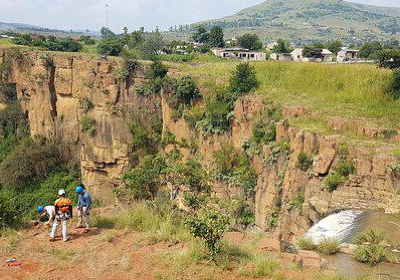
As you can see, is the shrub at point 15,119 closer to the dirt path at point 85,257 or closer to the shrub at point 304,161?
the shrub at point 304,161

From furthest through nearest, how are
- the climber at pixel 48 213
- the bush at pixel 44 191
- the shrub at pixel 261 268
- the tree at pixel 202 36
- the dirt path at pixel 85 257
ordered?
1. the tree at pixel 202 36
2. the bush at pixel 44 191
3. the climber at pixel 48 213
4. the dirt path at pixel 85 257
5. the shrub at pixel 261 268

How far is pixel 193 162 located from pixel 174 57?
38.8 feet

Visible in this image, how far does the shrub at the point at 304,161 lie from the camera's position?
14133 mm

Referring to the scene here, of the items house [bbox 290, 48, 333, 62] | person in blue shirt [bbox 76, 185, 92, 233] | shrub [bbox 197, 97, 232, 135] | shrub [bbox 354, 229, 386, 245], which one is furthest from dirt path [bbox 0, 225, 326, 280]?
house [bbox 290, 48, 333, 62]

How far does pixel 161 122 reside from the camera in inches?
934

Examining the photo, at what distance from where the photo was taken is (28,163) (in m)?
26.9

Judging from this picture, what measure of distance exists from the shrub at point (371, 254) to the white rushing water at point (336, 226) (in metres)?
1.85

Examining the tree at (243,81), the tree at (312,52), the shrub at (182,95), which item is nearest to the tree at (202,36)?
the tree at (312,52)

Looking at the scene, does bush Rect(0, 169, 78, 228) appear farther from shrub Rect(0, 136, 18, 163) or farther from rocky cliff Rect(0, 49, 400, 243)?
shrub Rect(0, 136, 18, 163)

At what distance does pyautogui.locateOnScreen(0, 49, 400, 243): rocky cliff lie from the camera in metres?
12.8

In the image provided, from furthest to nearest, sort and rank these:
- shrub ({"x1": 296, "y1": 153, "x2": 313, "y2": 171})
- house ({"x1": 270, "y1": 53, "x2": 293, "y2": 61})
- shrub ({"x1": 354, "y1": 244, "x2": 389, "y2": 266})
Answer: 1. house ({"x1": 270, "y1": 53, "x2": 293, "y2": 61})
2. shrub ({"x1": 296, "y1": 153, "x2": 313, "y2": 171})
3. shrub ({"x1": 354, "y1": 244, "x2": 389, "y2": 266})

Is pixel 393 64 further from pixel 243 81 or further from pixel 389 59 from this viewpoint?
pixel 243 81

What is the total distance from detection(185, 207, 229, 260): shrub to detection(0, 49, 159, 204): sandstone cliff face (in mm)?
17217

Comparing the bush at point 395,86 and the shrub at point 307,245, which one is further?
the bush at point 395,86
